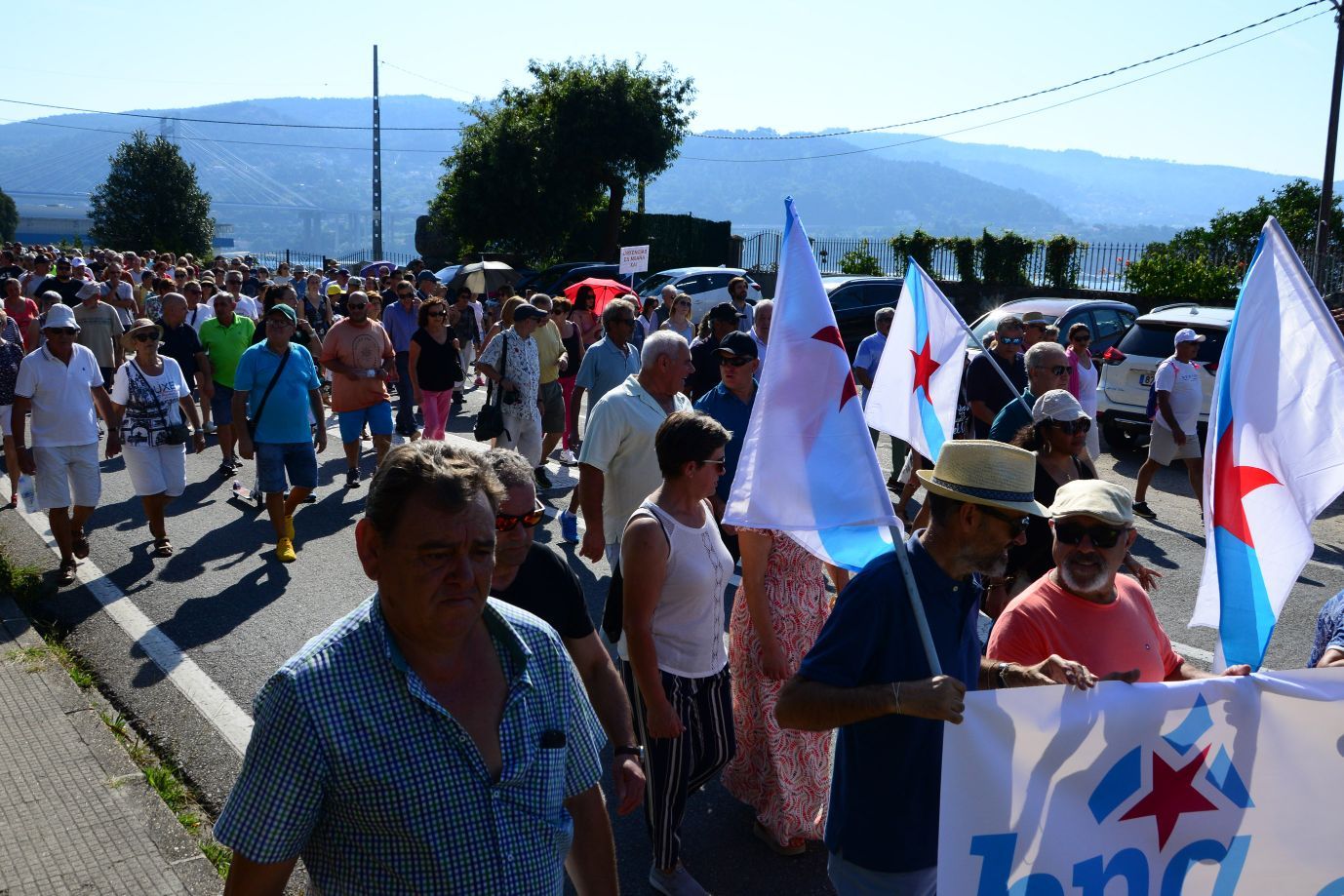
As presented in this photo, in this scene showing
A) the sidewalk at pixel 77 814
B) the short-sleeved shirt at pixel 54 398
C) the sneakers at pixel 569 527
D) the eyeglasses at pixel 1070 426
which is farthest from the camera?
the sneakers at pixel 569 527

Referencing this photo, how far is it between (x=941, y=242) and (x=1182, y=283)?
22.5 ft

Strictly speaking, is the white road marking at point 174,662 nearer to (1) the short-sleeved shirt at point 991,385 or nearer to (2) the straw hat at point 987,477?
(2) the straw hat at point 987,477

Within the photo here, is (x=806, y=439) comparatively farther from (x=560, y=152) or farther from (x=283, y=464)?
(x=560, y=152)

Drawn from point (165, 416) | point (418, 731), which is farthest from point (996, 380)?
point (418, 731)

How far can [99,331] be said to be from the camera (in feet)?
43.2

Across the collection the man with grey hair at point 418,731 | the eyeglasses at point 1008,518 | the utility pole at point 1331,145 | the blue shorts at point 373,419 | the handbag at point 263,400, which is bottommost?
the blue shorts at point 373,419

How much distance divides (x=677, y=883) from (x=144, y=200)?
4770cm

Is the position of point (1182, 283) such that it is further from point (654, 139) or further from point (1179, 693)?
point (1179, 693)

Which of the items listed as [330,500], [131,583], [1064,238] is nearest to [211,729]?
[131,583]

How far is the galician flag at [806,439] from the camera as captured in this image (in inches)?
129

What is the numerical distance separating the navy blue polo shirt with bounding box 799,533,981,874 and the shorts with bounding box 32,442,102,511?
6.57 metres

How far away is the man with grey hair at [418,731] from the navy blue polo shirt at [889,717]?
0.82 meters

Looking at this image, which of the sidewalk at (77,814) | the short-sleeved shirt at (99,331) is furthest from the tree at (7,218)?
the sidewalk at (77,814)

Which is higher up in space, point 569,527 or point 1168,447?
point 1168,447
